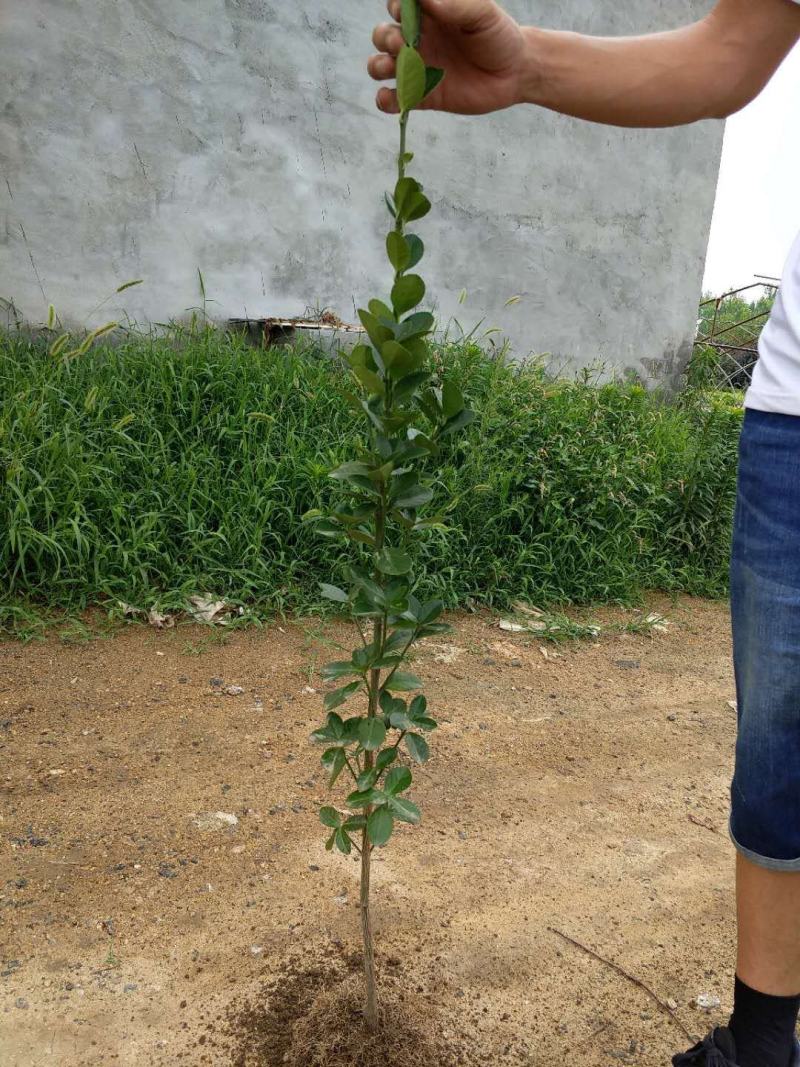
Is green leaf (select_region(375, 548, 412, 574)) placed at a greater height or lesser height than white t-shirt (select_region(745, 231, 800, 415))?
lesser

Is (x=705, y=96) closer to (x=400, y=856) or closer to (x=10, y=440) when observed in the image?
(x=400, y=856)

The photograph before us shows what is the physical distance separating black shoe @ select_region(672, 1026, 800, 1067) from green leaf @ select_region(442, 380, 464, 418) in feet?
3.46

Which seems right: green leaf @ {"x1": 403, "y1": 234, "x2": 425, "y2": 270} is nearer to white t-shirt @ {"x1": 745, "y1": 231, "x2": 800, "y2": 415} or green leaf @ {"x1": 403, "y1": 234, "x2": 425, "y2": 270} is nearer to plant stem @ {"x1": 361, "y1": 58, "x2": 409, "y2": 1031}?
plant stem @ {"x1": 361, "y1": 58, "x2": 409, "y2": 1031}

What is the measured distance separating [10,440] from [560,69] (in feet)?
8.64

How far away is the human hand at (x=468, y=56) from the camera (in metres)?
1.23

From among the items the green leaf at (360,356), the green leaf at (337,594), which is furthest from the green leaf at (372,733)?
the green leaf at (360,356)

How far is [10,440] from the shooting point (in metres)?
3.37

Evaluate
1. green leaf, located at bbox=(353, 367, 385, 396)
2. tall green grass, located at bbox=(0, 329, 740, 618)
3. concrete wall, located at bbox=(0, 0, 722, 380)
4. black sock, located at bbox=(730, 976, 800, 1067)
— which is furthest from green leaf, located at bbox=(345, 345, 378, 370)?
concrete wall, located at bbox=(0, 0, 722, 380)

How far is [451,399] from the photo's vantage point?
1206 millimetres

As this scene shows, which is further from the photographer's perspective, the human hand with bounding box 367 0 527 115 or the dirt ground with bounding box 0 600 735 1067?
the dirt ground with bounding box 0 600 735 1067

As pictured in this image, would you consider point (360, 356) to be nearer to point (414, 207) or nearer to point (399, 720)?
point (414, 207)

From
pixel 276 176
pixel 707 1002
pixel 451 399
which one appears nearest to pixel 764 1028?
pixel 707 1002

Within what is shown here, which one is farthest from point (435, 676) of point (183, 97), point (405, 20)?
point (183, 97)

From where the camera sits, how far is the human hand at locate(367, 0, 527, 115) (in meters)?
1.23
